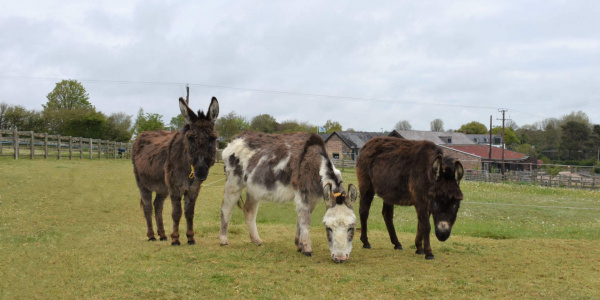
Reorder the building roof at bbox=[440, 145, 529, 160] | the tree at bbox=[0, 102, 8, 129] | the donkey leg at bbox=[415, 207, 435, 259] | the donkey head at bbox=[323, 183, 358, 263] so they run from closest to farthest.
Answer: the donkey head at bbox=[323, 183, 358, 263] < the donkey leg at bbox=[415, 207, 435, 259] < the tree at bbox=[0, 102, 8, 129] < the building roof at bbox=[440, 145, 529, 160]

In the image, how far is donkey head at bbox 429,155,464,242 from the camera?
7.24 m

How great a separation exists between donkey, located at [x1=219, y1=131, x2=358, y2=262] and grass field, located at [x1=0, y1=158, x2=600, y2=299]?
458mm

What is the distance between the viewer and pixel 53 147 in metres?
36.5

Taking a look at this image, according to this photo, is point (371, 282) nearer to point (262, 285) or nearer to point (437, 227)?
point (262, 285)

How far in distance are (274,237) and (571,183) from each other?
43465mm

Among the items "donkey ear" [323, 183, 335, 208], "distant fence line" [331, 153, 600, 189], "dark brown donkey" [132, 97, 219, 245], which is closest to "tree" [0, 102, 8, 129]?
"distant fence line" [331, 153, 600, 189]

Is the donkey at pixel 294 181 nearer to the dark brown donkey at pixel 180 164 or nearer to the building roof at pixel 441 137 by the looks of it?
the dark brown donkey at pixel 180 164

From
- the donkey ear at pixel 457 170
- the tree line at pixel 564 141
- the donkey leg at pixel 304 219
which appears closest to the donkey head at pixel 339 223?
the donkey leg at pixel 304 219

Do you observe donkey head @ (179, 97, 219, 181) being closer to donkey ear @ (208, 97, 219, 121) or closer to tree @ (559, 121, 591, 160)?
donkey ear @ (208, 97, 219, 121)

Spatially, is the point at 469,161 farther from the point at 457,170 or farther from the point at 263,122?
the point at 457,170

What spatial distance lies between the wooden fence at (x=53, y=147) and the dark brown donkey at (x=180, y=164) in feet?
66.1

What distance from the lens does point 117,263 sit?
655 cm

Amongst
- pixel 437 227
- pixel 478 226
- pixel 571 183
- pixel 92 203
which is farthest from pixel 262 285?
pixel 571 183

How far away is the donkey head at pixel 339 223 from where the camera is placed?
686 centimetres
